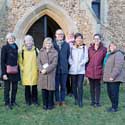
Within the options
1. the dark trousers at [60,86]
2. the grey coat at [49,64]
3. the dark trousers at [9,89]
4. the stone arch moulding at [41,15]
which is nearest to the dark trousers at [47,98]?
the grey coat at [49,64]

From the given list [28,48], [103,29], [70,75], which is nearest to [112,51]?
[70,75]

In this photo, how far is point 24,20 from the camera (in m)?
12.7

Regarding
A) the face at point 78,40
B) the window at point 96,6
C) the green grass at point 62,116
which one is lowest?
the green grass at point 62,116

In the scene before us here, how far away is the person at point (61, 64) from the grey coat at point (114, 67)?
0.94 metres

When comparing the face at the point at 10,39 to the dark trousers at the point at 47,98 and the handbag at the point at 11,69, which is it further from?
the dark trousers at the point at 47,98

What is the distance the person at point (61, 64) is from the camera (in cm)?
848

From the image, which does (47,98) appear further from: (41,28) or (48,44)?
(41,28)

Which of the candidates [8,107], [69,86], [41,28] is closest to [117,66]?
[69,86]

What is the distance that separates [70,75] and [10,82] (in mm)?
1476

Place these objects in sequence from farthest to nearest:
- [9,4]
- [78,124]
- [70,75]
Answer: [9,4]
[70,75]
[78,124]

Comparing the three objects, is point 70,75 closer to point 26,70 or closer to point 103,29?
point 26,70

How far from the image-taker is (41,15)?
1322cm

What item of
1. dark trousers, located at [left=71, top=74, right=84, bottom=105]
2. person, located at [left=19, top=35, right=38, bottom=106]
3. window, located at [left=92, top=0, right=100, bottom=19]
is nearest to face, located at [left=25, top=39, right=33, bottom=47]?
person, located at [left=19, top=35, right=38, bottom=106]

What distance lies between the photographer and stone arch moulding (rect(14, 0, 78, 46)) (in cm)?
1267
